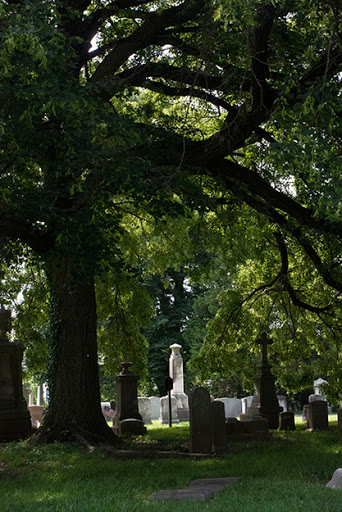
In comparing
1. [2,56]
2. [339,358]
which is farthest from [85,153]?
[339,358]

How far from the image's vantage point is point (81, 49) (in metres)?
13.0

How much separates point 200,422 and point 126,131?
559 centimetres

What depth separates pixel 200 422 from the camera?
37.8 ft

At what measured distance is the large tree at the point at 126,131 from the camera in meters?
8.27

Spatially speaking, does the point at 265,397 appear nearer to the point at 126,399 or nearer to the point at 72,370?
the point at 126,399

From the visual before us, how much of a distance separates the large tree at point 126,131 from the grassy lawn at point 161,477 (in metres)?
2.10

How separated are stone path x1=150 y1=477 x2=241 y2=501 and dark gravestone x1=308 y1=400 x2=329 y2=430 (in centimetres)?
1018

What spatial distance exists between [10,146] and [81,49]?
445 centimetres

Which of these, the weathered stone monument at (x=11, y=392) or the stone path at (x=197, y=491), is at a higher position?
the weathered stone monument at (x=11, y=392)

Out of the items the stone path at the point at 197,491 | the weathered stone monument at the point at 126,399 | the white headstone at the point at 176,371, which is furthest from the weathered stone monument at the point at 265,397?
the stone path at the point at 197,491

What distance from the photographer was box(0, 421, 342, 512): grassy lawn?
6.21 metres

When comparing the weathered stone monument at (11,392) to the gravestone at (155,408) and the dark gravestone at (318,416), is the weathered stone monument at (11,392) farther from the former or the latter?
the gravestone at (155,408)

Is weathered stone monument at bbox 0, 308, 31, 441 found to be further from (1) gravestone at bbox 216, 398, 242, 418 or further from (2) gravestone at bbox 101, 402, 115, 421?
(1) gravestone at bbox 216, 398, 242, 418

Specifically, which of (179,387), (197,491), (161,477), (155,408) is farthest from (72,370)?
(155,408)
